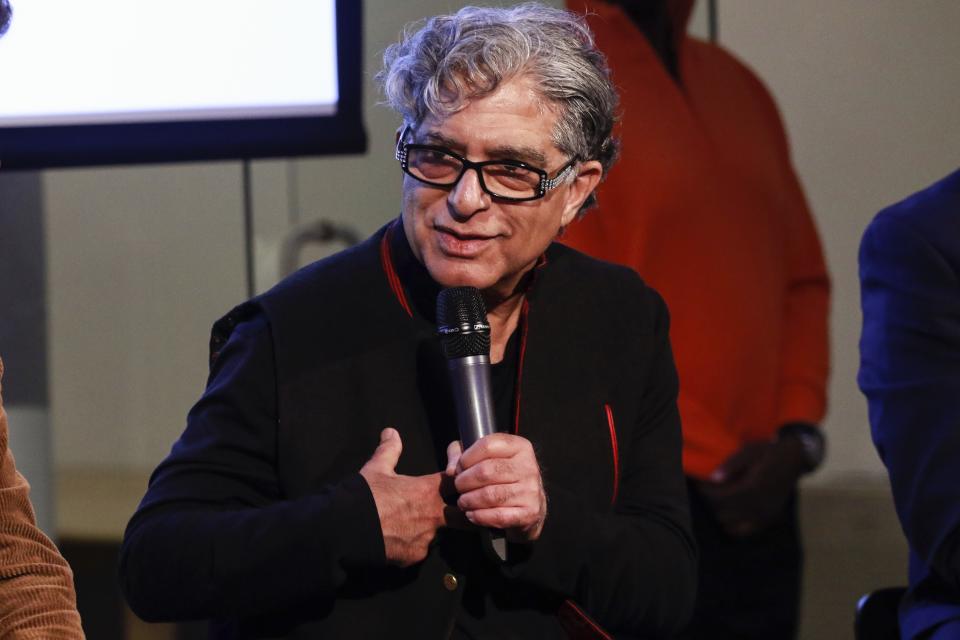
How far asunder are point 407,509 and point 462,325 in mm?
223

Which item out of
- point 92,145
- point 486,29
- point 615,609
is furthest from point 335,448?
point 92,145

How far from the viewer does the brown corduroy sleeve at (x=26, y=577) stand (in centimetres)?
136

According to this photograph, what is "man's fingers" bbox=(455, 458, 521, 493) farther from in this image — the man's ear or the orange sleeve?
the orange sleeve

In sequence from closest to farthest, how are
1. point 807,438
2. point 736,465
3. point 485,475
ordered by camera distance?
point 485,475
point 736,465
point 807,438

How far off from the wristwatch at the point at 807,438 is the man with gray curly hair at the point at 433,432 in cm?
104

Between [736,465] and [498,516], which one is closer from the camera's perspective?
[498,516]

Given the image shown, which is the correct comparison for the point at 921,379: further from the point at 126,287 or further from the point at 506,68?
the point at 126,287

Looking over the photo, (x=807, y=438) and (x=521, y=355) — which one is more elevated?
(x=521, y=355)

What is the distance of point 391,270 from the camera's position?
1.70 meters

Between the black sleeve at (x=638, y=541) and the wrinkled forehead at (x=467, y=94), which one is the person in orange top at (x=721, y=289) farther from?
the wrinkled forehead at (x=467, y=94)

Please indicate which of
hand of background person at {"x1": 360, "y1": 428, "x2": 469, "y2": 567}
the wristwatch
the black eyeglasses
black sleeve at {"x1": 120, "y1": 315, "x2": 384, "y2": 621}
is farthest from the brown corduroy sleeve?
the wristwatch

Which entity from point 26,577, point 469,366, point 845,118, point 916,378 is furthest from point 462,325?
point 845,118

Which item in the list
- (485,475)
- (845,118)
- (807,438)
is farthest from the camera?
(845,118)

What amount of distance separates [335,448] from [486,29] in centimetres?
55
